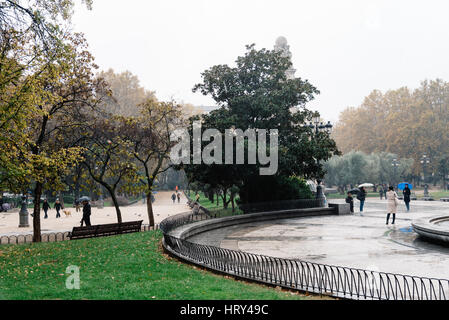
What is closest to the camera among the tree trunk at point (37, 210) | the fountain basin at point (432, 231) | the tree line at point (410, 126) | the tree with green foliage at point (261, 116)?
the fountain basin at point (432, 231)

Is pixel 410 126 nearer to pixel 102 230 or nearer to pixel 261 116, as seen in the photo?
pixel 261 116

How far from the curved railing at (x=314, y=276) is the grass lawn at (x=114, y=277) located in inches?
15.0

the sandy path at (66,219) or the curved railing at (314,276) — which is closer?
the curved railing at (314,276)

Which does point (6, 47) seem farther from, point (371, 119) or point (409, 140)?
point (371, 119)

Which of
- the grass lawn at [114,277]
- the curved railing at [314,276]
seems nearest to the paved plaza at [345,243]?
the curved railing at [314,276]

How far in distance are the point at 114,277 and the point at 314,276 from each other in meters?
4.33

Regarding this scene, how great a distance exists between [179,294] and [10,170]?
779 centimetres

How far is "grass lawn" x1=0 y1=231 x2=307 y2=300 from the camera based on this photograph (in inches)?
303

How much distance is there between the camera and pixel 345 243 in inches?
580

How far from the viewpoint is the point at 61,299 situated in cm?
743

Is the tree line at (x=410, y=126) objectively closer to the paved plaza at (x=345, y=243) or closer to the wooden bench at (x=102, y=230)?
the paved plaza at (x=345, y=243)

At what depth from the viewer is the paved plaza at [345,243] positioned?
36.4 feet

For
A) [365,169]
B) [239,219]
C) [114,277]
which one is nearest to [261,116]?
[239,219]

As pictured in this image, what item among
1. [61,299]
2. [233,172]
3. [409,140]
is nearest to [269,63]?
[233,172]
